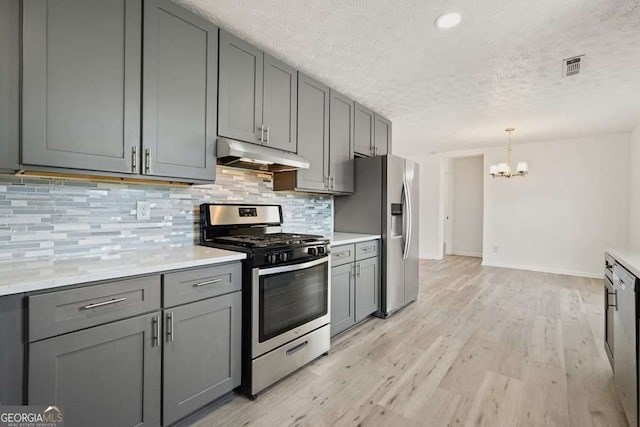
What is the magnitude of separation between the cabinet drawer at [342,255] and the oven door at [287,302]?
242 mm

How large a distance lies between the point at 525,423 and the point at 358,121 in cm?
292

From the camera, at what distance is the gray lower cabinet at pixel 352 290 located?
264 centimetres

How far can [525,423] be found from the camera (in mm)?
1665

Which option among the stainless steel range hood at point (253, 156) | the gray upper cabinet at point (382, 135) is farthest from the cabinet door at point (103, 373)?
the gray upper cabinet at point (382, 135)

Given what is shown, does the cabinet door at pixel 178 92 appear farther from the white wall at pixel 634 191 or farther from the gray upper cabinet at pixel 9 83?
the white wall at pixel 634 191

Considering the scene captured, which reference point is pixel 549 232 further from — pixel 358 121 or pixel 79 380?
pixel 79 380

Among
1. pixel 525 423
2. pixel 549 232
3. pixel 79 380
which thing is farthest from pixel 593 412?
pixel 549 232

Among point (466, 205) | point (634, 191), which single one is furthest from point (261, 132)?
point (466, 205)

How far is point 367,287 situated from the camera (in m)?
3.04

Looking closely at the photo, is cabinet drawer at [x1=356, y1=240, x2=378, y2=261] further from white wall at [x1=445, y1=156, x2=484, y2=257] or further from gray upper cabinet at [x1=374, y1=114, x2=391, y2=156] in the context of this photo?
white wall at [x1=445, y1=156, x2=484, y2=257]

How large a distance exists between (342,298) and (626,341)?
1.81 meters

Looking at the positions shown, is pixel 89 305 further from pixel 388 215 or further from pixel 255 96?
pixel 388 215

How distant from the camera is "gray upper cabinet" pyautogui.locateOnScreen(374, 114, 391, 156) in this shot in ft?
12.4

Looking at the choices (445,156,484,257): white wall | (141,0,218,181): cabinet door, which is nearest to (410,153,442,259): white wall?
(445,156,484,257): white wall
